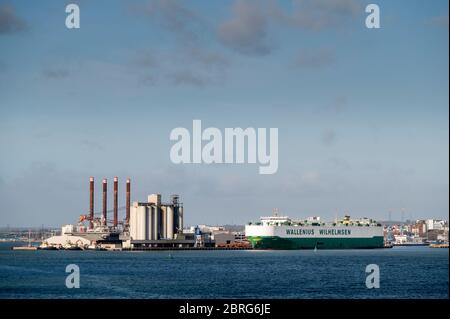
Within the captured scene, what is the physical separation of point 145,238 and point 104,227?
50.4ft

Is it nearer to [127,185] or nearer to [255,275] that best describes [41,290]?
[255,275]

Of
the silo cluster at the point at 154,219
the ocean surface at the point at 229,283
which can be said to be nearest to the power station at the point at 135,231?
the silo cluster at the point at 154,219

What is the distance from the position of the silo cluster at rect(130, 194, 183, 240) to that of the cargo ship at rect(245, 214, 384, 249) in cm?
1661

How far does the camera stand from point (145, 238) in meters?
156

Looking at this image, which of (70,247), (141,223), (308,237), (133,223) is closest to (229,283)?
(308,237)

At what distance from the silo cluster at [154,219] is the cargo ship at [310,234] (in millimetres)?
16611

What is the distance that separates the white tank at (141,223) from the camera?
15500cm

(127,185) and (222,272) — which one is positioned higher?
(127,185)

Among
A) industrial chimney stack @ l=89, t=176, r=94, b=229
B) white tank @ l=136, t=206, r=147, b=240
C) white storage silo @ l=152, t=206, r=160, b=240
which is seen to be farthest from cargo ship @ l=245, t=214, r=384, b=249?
industrial chimney stack @ l=89, t=176, r=94, b=229

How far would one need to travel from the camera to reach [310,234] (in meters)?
144

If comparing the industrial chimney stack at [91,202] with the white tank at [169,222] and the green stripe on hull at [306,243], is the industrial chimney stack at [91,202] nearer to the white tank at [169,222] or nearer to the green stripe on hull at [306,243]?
the white tank at [169,222]
